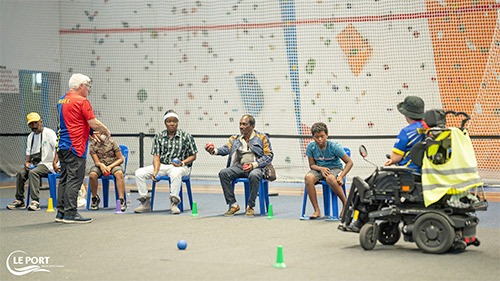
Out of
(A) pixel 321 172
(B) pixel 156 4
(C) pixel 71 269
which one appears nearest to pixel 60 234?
(C) pixel 71 269

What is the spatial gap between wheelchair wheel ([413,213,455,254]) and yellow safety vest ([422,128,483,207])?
0.45ft

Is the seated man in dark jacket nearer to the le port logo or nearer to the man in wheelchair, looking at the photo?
the man in wheelchair

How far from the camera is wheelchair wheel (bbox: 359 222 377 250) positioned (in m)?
6.45

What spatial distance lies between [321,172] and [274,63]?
18.0 feet

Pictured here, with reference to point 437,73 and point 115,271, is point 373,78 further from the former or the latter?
point 115,271

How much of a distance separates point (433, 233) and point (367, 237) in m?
0.53

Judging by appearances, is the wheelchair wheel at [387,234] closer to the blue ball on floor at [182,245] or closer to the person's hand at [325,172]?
the blue ball on floor at [182,245]

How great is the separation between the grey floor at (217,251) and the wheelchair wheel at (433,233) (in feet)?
0.35

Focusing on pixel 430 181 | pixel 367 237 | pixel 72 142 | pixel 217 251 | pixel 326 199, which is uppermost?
pixel 72 142

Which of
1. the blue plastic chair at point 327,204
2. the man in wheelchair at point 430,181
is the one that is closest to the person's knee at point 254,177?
the blue plastic chair at point 327,204

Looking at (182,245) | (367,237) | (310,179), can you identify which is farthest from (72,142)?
(367,237)

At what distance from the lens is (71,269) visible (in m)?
5.74

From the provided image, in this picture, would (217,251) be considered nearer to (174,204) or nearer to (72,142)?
(72,142)

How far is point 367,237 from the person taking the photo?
6469 mm
